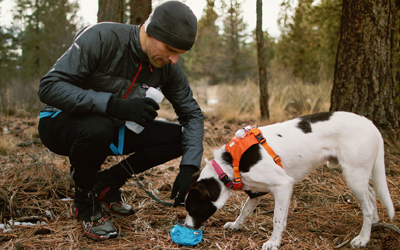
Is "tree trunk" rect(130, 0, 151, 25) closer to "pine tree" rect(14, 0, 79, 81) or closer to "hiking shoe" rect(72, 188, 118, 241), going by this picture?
"hiking shoe" rect(72, 188, 118, 241)

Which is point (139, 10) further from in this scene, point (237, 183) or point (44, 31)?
point (44, 31)

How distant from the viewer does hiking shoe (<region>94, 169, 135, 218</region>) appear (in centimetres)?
249

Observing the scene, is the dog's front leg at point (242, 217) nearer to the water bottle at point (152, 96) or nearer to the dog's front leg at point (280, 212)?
the dog's front leg at point (280, 212)

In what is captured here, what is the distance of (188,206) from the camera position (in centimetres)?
202

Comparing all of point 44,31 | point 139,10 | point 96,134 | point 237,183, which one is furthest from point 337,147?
point 44,31

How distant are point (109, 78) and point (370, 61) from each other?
9.57 ft

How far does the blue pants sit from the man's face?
1.88 feet

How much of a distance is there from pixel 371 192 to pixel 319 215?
469mm

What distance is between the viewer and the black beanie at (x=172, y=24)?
1914 mm

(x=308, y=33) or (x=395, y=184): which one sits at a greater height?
(x=308, y=33)

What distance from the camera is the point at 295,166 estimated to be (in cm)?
223

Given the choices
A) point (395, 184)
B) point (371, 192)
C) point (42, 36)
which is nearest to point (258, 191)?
point (371, 192)

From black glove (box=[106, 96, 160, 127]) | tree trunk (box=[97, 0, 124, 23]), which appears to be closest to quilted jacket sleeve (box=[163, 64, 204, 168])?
black glove (box=[106, 96, 160, 127])

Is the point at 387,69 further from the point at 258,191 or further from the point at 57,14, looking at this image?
the point at 57,14
